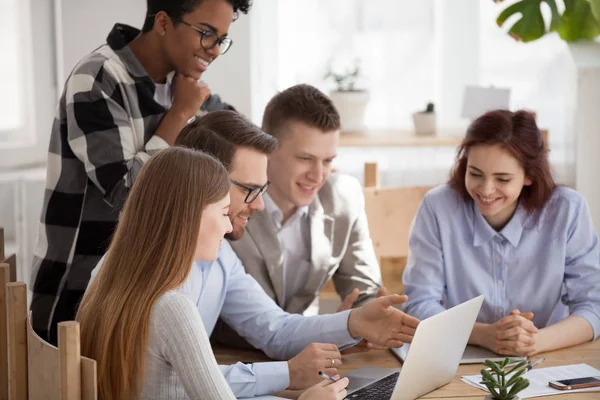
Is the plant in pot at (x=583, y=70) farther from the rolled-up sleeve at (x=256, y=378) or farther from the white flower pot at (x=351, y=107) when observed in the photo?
the rolled-up sleeve at (x=256, y=378)

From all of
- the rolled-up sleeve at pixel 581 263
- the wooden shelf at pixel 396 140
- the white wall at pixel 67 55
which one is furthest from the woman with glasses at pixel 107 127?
the wooden shelf at pixel 396 140

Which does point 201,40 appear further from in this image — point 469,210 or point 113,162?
point 469,210

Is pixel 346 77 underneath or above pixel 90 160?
above

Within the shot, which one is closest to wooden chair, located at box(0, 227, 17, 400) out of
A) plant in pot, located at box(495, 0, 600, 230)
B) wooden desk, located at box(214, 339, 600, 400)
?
wooden desk, located at box(214, 339, 600, 400)

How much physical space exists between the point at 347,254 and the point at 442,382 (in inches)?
27.5

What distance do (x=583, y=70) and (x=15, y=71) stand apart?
242 cm

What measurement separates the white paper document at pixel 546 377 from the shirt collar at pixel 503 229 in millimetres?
445

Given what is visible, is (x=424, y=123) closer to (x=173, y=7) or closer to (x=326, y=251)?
(x=326, y=251)

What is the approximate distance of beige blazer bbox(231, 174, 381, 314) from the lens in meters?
2.26

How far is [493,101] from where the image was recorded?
385cm

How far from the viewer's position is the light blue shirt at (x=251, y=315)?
1944 millimetres

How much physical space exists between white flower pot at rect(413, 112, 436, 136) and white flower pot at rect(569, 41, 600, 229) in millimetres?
704

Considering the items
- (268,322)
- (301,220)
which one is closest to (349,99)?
(301,220)

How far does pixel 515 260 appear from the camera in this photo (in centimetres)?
229
